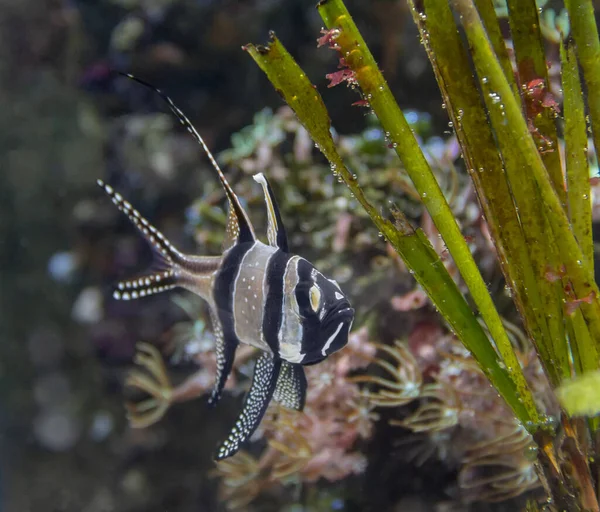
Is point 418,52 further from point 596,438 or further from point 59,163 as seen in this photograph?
point 596,438

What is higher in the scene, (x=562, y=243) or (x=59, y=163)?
(x=59, y=163)

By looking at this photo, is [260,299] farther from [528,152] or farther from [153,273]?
[528,152]

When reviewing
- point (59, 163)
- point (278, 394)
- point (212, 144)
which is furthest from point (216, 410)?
point (59, 163)

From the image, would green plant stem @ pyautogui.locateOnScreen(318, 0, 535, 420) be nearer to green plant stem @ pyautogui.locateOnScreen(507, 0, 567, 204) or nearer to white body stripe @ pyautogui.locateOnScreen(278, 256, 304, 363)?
green plant stem @ pyautogui.locateOnScreen(507, 0, 567, 204)

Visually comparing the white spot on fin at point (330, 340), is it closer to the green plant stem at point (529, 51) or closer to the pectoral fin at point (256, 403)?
the pectoral fin at point (256, 403)

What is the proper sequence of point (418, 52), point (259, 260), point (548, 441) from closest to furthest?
point (548, 441) → point (259, 260) → point (418, 52)
